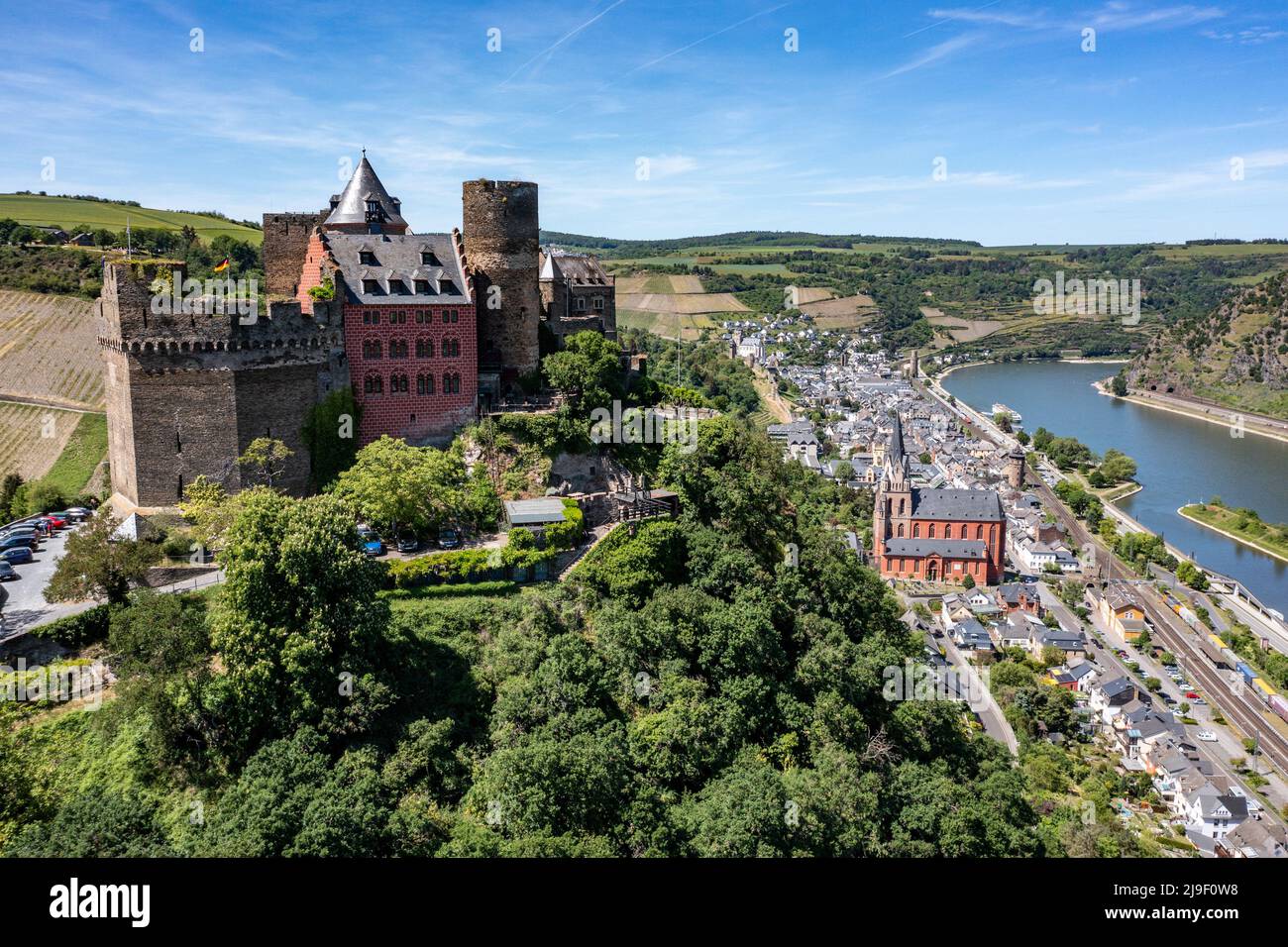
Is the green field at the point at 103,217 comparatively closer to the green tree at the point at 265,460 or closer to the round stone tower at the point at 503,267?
the round stone tower at the point at 503,267

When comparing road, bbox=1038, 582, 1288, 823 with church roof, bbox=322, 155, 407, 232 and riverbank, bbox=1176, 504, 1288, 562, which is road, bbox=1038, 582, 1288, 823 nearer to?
riverbank, bbox=1176, 504, 1288, 562

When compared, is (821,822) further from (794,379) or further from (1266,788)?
(794,379)

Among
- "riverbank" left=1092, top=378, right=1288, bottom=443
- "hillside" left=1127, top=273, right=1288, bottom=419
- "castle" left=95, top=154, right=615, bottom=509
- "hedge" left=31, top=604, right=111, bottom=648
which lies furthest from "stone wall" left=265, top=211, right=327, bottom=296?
"hillside" left=1127, top=273, right=1288, bottom=419

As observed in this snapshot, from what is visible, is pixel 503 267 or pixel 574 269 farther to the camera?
pixel 574 269

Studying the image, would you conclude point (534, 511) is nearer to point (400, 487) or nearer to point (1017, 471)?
point (400, 487)

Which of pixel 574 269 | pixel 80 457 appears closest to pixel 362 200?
pixel 574 269
